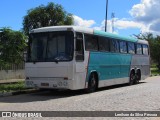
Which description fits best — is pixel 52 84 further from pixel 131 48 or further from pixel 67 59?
pixel 131 48

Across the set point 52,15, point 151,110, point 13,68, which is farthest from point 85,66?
point 52,15

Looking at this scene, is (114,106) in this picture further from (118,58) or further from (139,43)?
(139,43)

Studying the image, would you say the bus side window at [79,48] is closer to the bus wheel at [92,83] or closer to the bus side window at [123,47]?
the bus wheel at [92,83]

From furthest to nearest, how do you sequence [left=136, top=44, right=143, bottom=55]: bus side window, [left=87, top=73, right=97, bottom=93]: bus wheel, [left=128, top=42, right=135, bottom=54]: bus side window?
[left=136, top=44, right=143, bottom=55]: bus side window < [left=128, top=42, right=135, bottom=54]: bus side window < [left=87, top=73, right=97, bottom=93]: bus wheel

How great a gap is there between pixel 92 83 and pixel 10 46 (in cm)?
531

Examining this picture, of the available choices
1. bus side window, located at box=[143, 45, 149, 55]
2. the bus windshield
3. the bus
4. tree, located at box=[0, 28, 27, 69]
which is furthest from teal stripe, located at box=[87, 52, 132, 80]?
tree, located at box=[0, 28, 27, 69]

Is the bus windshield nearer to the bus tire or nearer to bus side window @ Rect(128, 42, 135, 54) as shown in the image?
bus side window @ Rect(128, 42, 135, 54)

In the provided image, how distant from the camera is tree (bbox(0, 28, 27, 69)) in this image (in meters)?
22.7

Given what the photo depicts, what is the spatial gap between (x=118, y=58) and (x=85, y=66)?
4.89 metres

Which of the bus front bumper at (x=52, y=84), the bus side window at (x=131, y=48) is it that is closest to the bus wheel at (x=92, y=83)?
the bus front bumper at (x=52, y=84)

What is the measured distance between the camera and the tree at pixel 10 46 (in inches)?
895

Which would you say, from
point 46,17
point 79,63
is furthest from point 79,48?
point 46,17

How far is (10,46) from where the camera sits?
22703 mm

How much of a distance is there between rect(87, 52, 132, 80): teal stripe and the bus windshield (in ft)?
6.69
